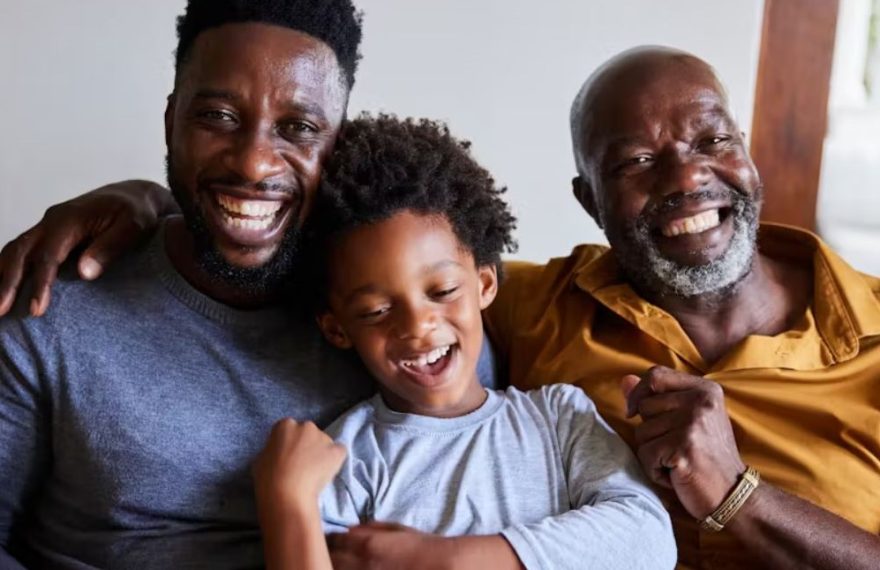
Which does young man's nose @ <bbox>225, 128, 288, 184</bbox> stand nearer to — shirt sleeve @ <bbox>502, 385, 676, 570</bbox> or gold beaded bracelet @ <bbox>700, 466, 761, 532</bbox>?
shirt sleeve @ <bbox>502, 385, 676, 570</bbox>

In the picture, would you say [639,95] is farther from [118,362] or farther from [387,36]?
[118,362]

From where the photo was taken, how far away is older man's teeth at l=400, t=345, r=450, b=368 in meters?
1.31

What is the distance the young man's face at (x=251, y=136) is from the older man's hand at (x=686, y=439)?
58 centimetres

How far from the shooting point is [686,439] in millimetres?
1296

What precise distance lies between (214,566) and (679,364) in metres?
0.82

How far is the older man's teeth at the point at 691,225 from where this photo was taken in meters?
1.62

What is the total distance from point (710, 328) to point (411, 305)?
0.65m

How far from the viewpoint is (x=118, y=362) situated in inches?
54.0

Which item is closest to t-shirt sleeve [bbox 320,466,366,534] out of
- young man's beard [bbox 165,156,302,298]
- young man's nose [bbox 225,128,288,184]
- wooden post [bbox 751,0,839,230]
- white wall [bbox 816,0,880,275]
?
young man's beard [bbox 165,156,302,298]

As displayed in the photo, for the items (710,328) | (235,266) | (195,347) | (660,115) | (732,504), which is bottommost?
(732,504)

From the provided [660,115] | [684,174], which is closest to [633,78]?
[660,115]

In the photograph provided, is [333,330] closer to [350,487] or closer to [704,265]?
[350,487]

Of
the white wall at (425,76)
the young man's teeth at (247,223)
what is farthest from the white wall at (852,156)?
the young man's teeth at (247,223)

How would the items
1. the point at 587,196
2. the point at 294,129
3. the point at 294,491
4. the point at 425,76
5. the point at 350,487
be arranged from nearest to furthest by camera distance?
the point at 294,491 < the point at 350,487 < the point at 294,129 < the point at 587,196 < the point at 425,76
